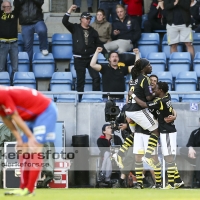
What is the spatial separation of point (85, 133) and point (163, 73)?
2.46 m

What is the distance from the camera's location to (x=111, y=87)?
16672mm

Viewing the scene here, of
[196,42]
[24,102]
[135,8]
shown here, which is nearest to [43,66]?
[135,8]

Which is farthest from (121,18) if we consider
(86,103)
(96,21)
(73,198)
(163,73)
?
(73,198)

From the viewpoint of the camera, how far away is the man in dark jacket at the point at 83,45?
1734cm

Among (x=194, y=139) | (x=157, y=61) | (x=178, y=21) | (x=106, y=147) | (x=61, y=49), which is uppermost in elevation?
(x=178, y=21)

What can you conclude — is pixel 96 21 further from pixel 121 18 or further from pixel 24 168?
pixel 24 168

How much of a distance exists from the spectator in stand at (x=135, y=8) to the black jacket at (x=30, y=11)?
225cm

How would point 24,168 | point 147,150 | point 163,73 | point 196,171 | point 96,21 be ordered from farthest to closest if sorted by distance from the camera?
point 96,21 < point 163,73 < point 196,171 < point 147,150 < point 24,168

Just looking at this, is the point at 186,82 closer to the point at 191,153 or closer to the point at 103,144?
the point at 191,153

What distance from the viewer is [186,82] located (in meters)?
17.2

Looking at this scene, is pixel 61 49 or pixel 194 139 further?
pixel 61 49

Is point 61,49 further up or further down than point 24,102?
further up

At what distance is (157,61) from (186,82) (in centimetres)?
108

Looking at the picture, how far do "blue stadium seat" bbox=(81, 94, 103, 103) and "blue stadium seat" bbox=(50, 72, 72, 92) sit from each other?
81cm
